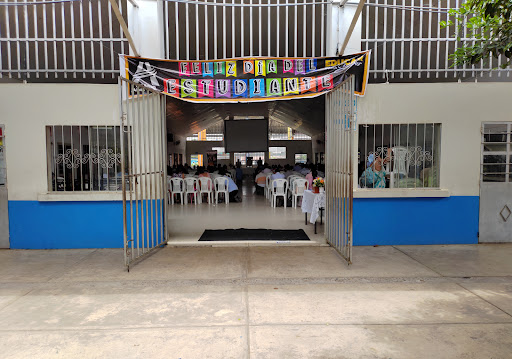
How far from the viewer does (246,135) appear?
1341 cm

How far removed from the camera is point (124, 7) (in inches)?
206

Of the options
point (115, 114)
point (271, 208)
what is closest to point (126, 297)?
point (115, 114)

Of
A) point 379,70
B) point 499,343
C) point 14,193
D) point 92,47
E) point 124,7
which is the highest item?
point 124,7

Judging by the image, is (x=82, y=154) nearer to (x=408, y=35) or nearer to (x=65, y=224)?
(x=65, y=224)

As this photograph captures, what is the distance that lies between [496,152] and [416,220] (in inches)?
64.5

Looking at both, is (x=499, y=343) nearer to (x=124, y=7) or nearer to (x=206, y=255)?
(x=206, y=255)

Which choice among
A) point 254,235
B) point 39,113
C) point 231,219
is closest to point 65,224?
point 39,113

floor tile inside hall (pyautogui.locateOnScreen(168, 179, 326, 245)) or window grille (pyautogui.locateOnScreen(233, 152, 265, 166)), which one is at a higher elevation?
window grille (pyautogui.locateOnScreen(233, 152, 265, 166))

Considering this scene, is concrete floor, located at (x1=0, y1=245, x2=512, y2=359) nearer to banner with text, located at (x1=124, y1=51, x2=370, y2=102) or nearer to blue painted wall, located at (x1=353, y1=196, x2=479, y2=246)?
blue painted wall, located at (x1=353, y1=196, x2=479, y2=246)

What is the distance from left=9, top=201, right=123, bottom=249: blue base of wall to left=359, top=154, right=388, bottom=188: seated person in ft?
12.3

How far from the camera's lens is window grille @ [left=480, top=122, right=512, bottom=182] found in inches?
208

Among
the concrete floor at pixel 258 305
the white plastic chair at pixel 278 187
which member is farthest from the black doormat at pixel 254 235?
the white plastic chair at pixel 278 187

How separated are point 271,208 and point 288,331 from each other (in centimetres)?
600

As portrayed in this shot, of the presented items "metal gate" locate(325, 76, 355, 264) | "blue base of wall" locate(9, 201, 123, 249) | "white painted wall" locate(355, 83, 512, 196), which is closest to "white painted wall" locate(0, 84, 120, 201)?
"blue base of wall" locate(9, 201, 123, 249)
